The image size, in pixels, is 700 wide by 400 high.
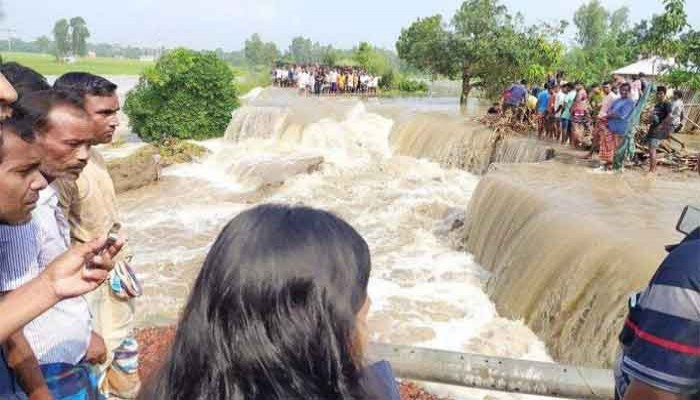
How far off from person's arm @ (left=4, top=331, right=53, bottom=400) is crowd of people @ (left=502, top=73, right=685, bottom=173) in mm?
9587

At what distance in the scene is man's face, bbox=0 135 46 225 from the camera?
6.14 ft

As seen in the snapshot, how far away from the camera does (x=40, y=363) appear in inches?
85.5

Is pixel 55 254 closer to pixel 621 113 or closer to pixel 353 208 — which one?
pixel 621 113

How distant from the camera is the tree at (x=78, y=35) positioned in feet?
346

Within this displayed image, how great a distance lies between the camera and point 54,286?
64.1 inches

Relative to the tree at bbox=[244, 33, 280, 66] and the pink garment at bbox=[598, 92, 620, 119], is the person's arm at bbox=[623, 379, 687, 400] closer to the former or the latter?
the pink garment at bbox=[598, 92, 620, 119]

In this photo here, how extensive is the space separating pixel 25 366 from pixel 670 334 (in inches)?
72.1

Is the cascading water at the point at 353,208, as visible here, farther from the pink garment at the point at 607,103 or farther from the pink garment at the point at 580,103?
the pink garment at the point at 607,103

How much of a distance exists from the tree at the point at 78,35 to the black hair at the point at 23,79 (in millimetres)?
114721

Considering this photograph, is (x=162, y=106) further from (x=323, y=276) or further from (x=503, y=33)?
(x=323, y=276)

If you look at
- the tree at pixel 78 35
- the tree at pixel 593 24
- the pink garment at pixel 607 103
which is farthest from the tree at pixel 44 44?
the pink garment at pixel 607 103

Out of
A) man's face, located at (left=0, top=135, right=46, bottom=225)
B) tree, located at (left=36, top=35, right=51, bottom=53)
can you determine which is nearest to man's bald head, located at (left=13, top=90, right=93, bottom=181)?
man's face, located at (left=0, top=135, right=46, bottom=225)

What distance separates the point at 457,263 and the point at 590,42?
60816mm

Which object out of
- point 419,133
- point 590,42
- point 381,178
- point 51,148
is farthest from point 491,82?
point 590,42
